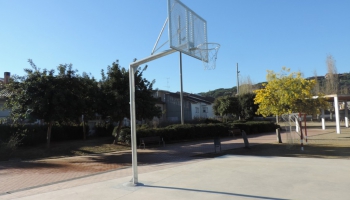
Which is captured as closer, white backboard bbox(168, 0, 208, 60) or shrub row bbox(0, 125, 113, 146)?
white backboard bbox(168, 0, 208, 60)

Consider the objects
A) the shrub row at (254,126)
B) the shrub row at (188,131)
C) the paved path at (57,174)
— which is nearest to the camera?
the paved path at (57,174)

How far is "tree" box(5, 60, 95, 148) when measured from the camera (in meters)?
15.9

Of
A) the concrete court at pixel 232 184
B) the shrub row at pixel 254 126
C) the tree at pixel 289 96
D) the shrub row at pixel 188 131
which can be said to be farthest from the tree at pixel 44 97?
the shrub row at pixel 254 126

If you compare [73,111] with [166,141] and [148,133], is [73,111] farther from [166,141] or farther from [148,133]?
[166,141]

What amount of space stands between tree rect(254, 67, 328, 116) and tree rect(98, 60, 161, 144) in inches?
296

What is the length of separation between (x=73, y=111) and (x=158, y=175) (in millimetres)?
9152

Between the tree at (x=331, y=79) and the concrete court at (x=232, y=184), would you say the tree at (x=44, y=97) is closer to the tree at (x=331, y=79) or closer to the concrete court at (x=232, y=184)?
the concrete court at (x=232, y=184)

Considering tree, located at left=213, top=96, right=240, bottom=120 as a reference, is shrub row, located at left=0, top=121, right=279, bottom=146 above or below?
below

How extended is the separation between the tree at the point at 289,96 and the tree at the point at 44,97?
39.4ft

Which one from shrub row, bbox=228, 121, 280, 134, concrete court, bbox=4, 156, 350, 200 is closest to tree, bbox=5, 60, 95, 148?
concrete court, bbox=4, 156, 350, 200

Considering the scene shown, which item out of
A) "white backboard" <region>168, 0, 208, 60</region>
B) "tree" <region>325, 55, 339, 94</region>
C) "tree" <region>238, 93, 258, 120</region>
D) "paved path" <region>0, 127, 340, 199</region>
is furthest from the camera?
"tree" <region>325, 55, 339, 94</region>

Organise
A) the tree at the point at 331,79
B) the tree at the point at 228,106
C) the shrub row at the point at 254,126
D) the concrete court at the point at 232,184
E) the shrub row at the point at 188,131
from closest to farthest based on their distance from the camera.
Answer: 1. the concrete court at the point at 232,184
2. the shrub row at the point at 188,131
3. the shrub row at the point at 254,126
4. the tree at the point at 228,106
5. the tree at the point at 331,79

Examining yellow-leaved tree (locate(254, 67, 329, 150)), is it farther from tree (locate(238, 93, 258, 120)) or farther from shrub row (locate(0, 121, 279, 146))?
tree (locate(238, 93, 258, 120))

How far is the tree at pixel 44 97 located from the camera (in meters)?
15.9
